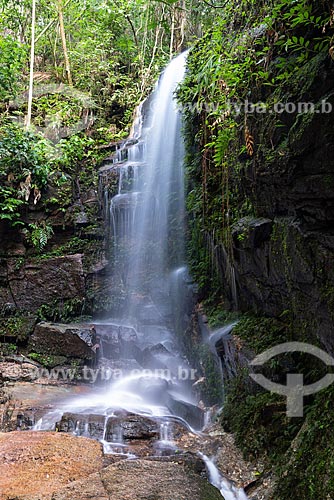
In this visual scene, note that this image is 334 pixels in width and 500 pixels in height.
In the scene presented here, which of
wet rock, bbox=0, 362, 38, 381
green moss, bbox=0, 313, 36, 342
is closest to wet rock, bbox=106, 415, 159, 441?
wet rock, bbox=0, 362, 38, 381

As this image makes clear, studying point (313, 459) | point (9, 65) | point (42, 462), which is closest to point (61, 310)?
point (42, 462)

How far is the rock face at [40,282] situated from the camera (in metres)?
9.80

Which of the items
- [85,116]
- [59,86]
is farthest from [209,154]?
[59,86]

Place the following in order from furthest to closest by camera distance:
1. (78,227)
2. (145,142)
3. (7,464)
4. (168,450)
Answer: (145,142) → (78,227) → (168,450) → (7,464)

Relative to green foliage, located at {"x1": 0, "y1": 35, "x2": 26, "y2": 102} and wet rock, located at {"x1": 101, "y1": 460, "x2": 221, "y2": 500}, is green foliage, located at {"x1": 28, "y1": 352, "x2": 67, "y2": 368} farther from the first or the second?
green foliage, located at {"x1": 0, "y1": 35, "x2": 26, "y2": 102}

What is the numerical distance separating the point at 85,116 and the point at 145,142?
3.09 metres

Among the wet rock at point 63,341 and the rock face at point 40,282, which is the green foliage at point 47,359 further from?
the rock face at point 40,282

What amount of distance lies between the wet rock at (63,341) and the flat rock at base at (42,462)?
3294 mm

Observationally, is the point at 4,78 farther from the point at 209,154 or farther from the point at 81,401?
the point at 81,401

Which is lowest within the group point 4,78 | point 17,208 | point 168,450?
point 168,450

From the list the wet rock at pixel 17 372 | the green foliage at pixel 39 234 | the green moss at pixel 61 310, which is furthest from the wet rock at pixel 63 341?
the green foliage at pixel 39 234

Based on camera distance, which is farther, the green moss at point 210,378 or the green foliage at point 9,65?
the green foliage at point 9,65

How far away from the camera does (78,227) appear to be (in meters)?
10.9

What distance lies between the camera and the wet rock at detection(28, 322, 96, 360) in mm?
8281
